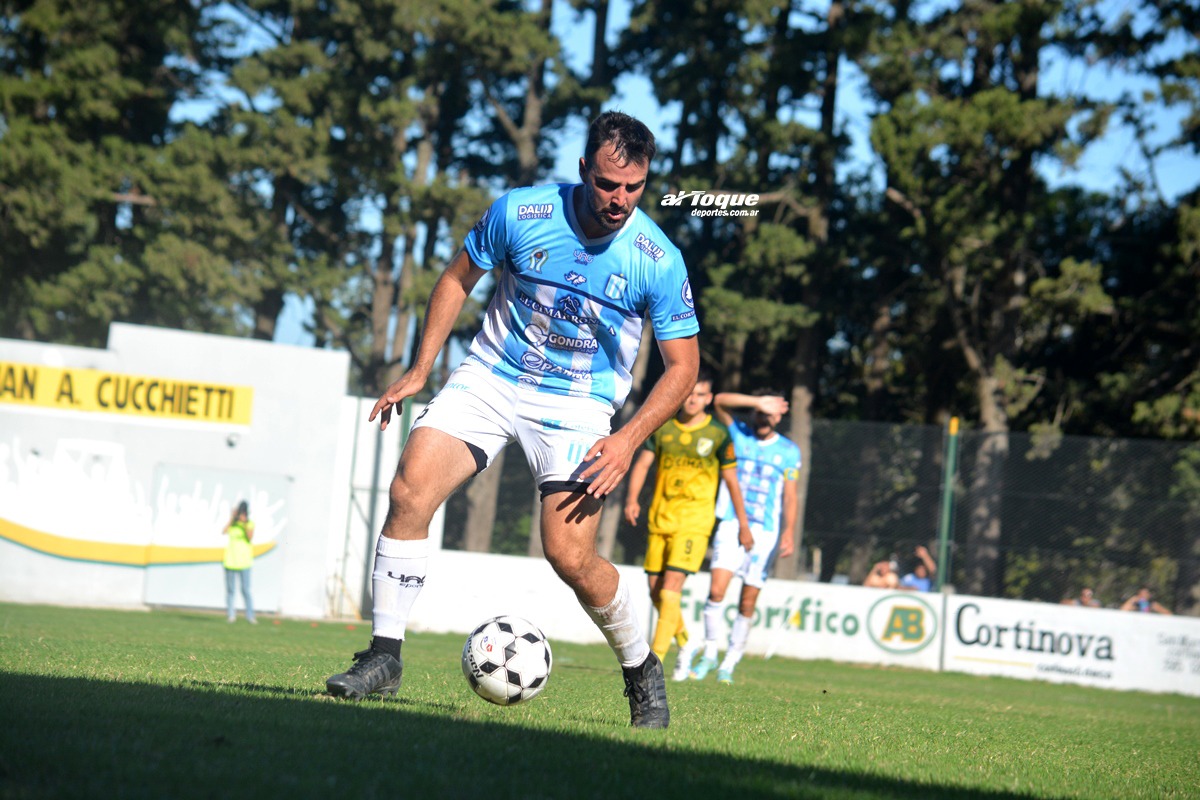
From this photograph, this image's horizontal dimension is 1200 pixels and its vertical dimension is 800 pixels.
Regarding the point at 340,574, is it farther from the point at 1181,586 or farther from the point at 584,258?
the point at 584,258

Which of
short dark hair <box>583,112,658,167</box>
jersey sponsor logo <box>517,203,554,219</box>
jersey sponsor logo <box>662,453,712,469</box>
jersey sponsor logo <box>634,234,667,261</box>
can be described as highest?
short dark hair <box>583,112,658,167</box>

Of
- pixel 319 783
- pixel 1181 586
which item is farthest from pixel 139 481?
pixel 319 783

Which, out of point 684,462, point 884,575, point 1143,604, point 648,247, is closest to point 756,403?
point 684,462

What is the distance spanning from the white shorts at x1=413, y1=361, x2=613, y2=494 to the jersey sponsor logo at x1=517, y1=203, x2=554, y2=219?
651 mm

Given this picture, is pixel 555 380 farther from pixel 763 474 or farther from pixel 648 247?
pixel 763 474

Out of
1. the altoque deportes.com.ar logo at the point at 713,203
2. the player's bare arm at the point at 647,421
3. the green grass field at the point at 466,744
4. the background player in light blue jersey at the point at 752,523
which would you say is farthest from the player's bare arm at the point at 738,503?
the player's bare arm at the point at 647,421

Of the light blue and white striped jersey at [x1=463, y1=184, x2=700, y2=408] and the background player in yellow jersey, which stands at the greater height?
the light blue and white striped jersey at [x1=463, y1=184, x2=700, y2=408]

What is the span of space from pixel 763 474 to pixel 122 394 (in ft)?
47.7

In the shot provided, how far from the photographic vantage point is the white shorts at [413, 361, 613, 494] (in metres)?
5.17

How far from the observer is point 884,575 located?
21062 mm

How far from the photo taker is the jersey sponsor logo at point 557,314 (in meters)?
5.19

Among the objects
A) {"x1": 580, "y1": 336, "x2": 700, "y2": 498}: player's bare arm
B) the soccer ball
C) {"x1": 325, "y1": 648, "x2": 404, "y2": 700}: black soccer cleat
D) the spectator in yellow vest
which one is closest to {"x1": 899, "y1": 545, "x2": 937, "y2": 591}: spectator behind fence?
the spectator in yellow vest

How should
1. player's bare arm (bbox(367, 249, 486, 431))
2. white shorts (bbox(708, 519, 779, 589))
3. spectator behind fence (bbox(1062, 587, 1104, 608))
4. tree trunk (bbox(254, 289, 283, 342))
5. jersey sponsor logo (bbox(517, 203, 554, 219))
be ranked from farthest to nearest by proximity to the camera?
tree trunk (bbox(254, 289, 283, 342))
spectator behind fence (bbox(1062, 587, 1104, 608))
white shorts (bbox(708, 519, 779, 589))
player's bare arm (bbox(367, 249, 486, 431))
jersey sponsor logo (bbox(517, 203, 554, 219))

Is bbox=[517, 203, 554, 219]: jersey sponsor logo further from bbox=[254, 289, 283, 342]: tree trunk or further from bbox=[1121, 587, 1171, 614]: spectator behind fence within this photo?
bbox=[254, 289, 283, 342]: tree trunk
